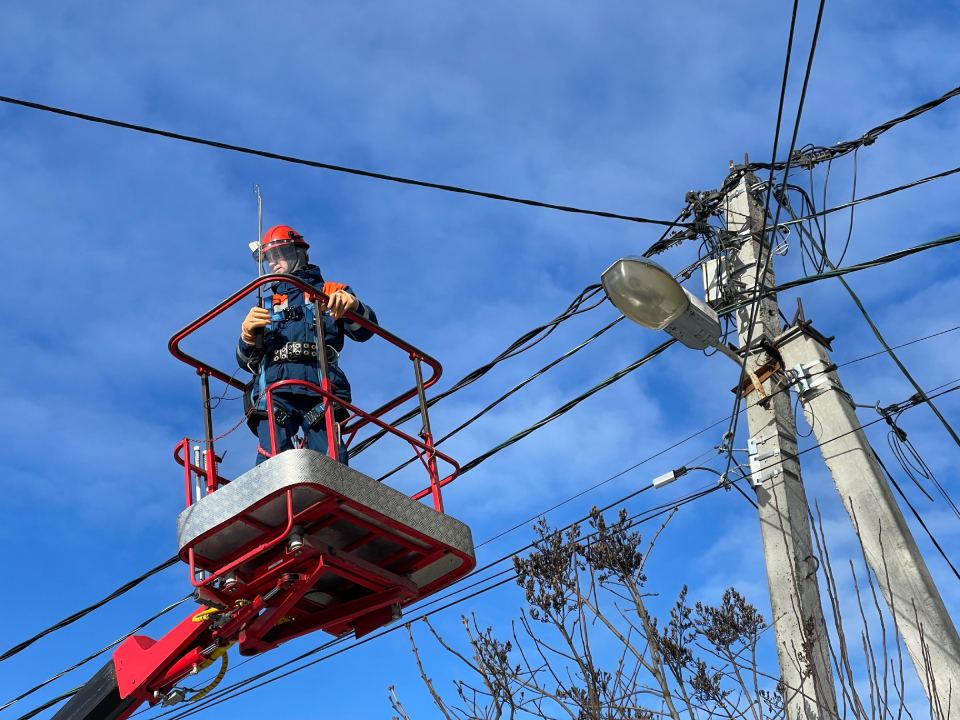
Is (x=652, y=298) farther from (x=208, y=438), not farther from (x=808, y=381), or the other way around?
(x=208, y=438)

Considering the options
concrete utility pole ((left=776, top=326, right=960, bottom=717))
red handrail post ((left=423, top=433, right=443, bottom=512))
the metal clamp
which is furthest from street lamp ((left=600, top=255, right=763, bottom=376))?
red handrail post ((left=423, top=433, right=443, bottom=512))

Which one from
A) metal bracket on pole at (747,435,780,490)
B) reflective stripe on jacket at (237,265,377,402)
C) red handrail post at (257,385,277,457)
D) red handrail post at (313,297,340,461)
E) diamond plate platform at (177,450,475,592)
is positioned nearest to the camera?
diamond plate platform at (177,450,475,592)

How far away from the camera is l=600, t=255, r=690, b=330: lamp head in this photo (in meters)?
7.33

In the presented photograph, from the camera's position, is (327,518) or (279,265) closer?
(327,518)

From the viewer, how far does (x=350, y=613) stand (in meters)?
7.30

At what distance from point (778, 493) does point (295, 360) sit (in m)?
3.40

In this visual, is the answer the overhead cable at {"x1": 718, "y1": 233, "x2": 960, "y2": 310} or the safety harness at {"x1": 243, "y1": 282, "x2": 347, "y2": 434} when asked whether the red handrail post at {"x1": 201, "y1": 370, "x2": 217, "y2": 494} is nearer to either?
the safety harness at {"x1": 243, "y1": 282, "x2": 347, "y2": 434}

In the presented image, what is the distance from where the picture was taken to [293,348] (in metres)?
7.26

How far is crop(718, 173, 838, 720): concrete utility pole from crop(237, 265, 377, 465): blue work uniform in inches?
114

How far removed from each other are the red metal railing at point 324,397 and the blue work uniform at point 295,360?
12cm

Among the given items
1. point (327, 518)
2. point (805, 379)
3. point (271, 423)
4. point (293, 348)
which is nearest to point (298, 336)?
point (293, 348)

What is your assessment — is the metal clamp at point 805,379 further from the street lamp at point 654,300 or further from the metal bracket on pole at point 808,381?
the street lamp at point 654,300

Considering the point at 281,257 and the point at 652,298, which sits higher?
the point at 281,257

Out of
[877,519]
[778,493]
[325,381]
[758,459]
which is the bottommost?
[877,519]
